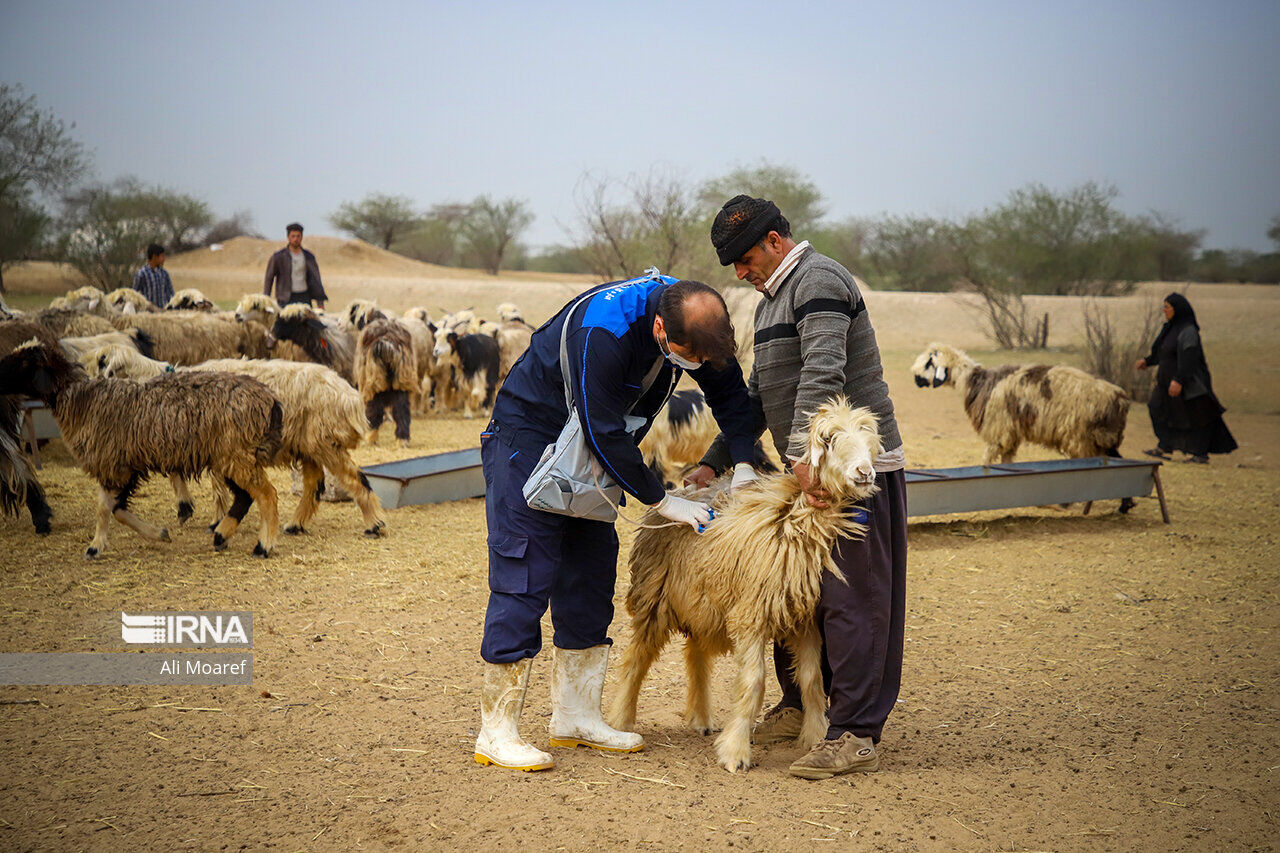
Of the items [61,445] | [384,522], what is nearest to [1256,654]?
[384,522]

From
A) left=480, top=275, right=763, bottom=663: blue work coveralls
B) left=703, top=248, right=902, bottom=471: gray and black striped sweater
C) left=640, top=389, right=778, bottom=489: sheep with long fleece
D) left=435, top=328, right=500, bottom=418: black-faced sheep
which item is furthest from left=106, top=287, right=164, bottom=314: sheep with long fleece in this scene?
left=703, top=248, right=902, bottom=471: gray and black striped sweater

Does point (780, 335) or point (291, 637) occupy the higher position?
point (780, 335)

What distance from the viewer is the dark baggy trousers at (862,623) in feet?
12.4

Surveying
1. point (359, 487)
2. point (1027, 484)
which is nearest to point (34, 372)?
point (359, 487)

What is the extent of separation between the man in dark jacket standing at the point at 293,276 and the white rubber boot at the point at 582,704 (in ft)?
36.2

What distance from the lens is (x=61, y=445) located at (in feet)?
39.4

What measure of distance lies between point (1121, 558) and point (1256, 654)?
2390mm

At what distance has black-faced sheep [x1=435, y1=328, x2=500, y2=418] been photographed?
48.7ft

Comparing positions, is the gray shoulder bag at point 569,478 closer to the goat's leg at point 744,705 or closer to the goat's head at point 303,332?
the goat's leg at point 744,705

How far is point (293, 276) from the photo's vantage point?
45.9 ft

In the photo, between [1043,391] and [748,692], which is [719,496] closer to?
[748,692]

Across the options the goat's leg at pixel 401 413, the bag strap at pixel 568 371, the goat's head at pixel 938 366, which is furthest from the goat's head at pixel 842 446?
the goat's leg at pixel 401 413

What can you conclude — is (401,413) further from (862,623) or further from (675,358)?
(862,623)

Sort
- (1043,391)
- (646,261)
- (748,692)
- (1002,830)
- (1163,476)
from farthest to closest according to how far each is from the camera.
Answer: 1. (646,261)
2. (1163,476)
3. (1043,391)
4. (748,692)
5. (1002,830)
